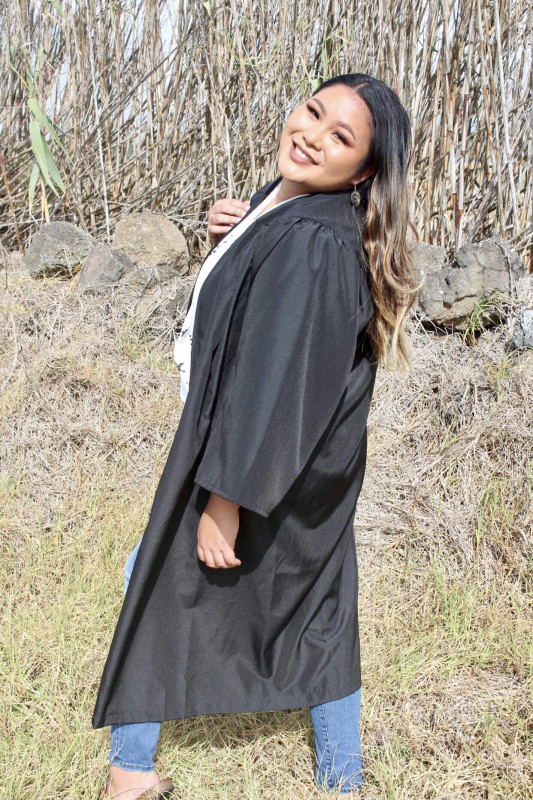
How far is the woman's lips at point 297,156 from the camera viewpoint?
1235 millimetres

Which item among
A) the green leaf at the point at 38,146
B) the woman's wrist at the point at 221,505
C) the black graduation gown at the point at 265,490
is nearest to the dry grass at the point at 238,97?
the green leaf at the point at 38,146

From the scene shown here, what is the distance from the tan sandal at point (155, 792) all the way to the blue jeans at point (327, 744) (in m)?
0.04

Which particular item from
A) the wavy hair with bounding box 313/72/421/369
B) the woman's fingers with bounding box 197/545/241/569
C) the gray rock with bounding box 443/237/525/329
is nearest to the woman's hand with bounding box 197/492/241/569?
the woman's fingers with bounding box 197/545/241/569

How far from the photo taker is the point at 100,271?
Result: 10.2 ft

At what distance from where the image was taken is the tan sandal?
1.35 m

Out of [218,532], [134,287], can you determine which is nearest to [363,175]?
[218,532]

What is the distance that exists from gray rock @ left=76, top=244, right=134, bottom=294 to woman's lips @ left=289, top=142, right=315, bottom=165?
1.98m

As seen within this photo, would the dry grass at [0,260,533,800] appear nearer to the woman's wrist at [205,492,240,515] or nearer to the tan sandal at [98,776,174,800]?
the tan sandal at [98,776,174,800]

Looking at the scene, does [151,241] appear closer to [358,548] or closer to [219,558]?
[358,548]

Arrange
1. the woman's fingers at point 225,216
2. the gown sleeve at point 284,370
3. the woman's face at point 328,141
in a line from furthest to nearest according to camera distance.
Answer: the woman's fingers at point 225,216 → the woman's face at point 328,141 → the gown sleeve at point 284,370

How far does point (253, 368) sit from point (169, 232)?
239 cm

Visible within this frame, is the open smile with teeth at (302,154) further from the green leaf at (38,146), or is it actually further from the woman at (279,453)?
the green leaf at (38,146)

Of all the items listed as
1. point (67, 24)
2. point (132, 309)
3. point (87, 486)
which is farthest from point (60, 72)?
point (87, 486)

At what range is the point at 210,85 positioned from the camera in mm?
3289
